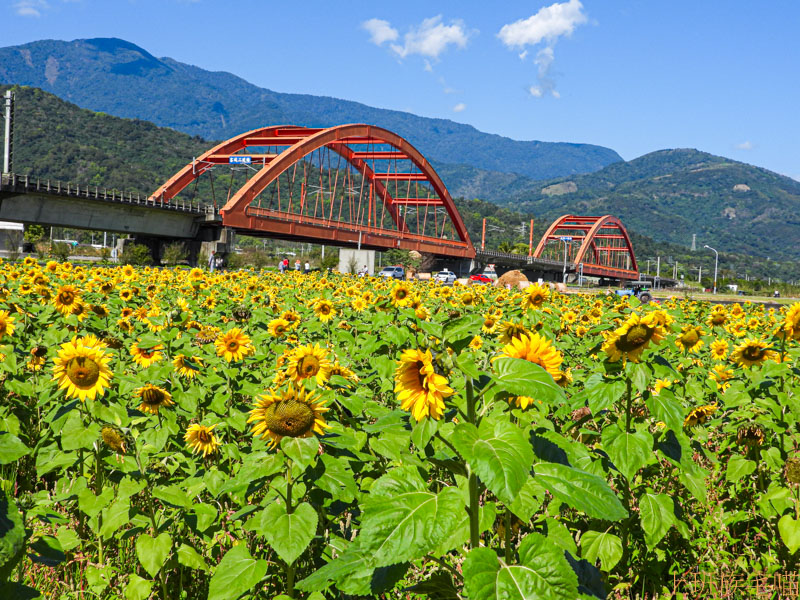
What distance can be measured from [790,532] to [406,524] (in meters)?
2.38

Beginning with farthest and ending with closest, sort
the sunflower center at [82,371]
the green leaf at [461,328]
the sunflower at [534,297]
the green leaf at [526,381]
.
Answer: the sunflower at [534,297] → the sunflower center at [82,371] → the green leaf at [461,328] → the green leaf at [526,381]

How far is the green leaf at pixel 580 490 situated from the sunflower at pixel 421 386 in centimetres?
34

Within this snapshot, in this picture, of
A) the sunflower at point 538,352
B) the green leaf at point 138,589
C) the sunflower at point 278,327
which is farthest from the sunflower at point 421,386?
the sunflower at point 278,327

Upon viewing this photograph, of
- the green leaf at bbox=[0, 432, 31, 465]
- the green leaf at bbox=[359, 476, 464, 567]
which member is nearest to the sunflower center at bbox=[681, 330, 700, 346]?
the green leaf at bbox=[359, 476, 464, 567]

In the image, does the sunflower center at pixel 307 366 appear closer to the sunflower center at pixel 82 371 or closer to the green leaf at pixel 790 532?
the sunflower center at pixel 82 371

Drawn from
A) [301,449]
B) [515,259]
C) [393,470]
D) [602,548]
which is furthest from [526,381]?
[515,259]

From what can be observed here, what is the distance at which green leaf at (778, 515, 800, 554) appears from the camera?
2.95 metres

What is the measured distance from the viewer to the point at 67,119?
372ft

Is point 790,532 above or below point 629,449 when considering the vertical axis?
below

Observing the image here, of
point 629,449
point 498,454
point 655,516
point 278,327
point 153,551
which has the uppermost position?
point 498,454

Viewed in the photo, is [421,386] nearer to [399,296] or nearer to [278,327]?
[278,327]

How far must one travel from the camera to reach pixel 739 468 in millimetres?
3611

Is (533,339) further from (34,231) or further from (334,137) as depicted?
(34,231)

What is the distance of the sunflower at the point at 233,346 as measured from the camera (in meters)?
4.24
